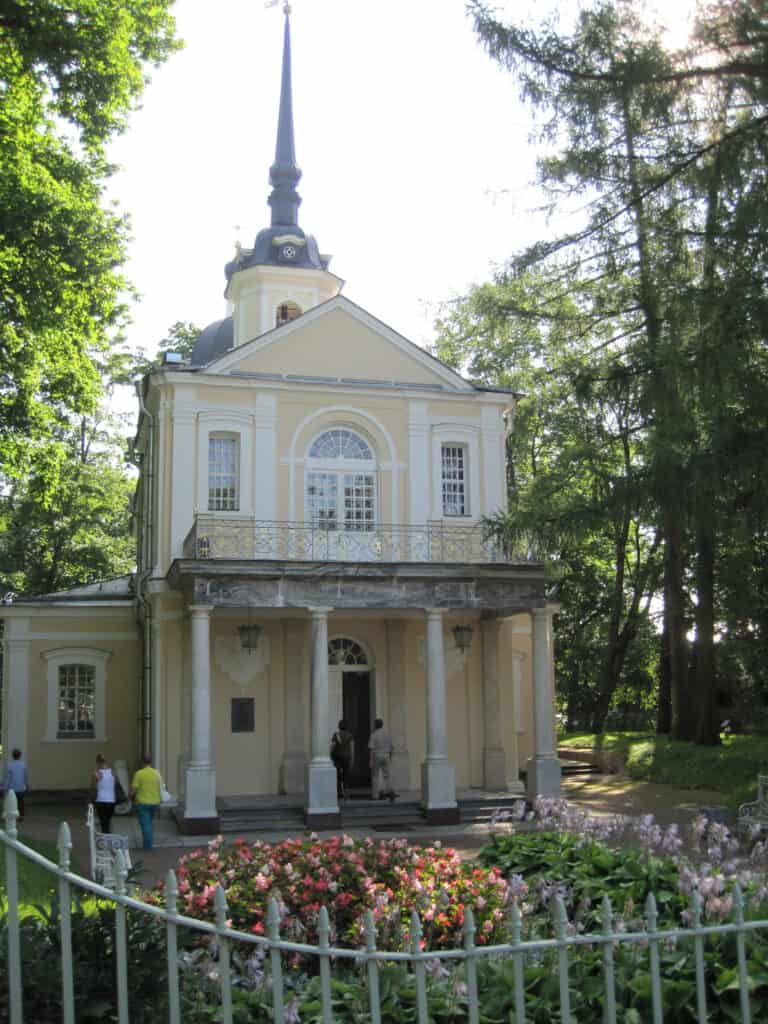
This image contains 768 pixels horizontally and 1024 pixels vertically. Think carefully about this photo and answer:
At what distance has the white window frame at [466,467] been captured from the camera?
→ 868 inches

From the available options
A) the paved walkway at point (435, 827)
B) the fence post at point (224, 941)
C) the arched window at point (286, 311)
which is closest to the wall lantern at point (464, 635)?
the paved walkway at point (435, 827)

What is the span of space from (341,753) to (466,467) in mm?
6526

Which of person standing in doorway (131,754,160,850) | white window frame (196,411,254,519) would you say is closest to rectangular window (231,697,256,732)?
white window frame (196,411,254,519)

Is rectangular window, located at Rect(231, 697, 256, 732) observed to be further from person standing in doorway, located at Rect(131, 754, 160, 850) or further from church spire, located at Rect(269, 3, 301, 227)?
church spire, located at Rect(269, 3, 301, 227)

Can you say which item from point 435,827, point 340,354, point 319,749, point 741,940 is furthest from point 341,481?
point 741,940

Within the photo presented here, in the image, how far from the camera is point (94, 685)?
949 inches

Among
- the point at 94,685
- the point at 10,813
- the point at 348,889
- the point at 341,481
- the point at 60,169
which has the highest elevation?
the point at 60,169

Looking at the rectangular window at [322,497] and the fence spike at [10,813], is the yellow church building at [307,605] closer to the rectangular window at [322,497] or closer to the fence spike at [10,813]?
the rectangular window at [322,497]

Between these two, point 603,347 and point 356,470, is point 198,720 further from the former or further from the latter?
point 603,347

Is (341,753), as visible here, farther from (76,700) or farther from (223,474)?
(76,700)

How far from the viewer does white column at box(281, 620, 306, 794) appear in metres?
20.8

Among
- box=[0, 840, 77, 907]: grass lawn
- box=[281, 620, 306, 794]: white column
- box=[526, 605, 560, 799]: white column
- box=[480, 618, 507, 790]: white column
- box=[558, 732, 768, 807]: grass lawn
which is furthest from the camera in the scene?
box=[558, 732, 768, 807]: grass lawn

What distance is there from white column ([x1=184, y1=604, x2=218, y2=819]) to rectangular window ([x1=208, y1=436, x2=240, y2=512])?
119 inches

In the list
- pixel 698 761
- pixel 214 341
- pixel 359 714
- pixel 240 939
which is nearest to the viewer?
pixel 240 939
